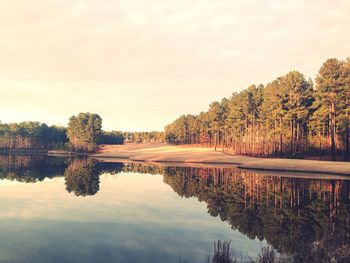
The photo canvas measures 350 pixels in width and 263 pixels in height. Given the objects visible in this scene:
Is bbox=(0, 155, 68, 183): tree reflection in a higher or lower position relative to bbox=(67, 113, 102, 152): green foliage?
lower

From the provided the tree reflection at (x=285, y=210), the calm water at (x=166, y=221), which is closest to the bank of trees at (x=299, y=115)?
the tree reflection at (x=285, y=210)

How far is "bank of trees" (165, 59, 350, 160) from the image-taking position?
63.2 metres

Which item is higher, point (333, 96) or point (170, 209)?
point (333, 96)

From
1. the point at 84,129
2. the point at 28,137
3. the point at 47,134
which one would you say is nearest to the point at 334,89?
the point at 84,129

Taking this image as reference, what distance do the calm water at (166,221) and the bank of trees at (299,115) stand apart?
35.3m

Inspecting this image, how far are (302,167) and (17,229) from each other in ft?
154

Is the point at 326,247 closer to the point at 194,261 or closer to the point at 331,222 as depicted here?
the point at 194,261

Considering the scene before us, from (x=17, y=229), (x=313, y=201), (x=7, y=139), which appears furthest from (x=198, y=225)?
(x=7, y=139)

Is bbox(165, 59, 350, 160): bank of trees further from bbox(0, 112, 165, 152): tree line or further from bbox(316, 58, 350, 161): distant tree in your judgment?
bbox(0, 112, 165, 152): tree line

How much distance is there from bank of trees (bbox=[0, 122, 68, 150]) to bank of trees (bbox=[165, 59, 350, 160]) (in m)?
118

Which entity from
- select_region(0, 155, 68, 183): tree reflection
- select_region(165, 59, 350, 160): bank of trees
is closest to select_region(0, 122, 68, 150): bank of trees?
select_region(0, 155, 68, 183): tree reflection

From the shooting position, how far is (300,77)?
248 ft

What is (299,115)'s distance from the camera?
73000 mm

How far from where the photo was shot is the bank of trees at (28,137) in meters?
178
